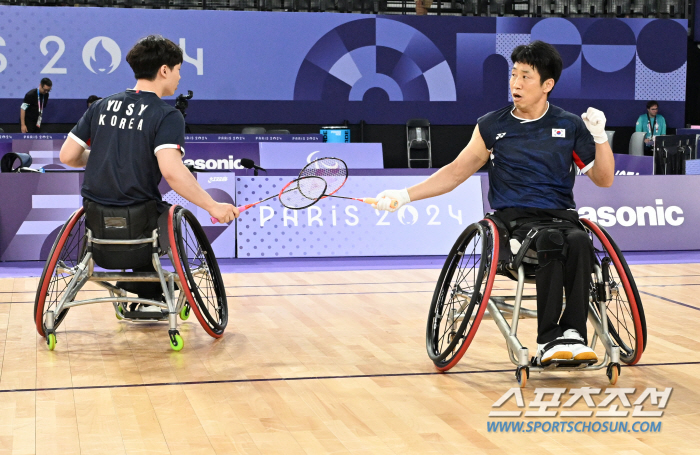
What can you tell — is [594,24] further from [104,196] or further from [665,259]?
[104,196]

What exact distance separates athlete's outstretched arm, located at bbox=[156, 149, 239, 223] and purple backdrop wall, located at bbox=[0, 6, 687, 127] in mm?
12503

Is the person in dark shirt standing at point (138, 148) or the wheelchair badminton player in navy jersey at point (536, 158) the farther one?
the person in dark shirt standing at point (138, 148)

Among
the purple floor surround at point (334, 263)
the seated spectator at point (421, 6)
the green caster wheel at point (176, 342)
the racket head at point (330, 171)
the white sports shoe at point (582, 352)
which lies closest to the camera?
the white sports shoe at point (582, 352)

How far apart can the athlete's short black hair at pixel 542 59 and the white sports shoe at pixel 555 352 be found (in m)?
1.23

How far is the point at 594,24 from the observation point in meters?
17.6

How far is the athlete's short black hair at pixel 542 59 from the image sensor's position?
3816 millimetres

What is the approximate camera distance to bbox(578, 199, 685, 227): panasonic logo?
8508 mm

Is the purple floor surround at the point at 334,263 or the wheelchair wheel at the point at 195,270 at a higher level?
the wheelchair wheel at the point at 195,270

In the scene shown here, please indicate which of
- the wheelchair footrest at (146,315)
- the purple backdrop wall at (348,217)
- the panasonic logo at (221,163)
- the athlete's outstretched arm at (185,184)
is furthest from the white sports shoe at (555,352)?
the panasonic logo at (221,163)

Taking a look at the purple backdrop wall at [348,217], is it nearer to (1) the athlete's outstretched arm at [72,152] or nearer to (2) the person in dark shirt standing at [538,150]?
(1) the athlete's outstretched arm at [72,152]

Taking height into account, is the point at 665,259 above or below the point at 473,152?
below

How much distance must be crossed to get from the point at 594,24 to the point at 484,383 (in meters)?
15.5

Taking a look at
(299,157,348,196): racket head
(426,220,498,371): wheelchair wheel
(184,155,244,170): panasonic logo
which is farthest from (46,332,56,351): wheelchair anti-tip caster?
(184,155,244,170): panasonic logo

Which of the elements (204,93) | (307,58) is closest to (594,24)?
(307,58)
